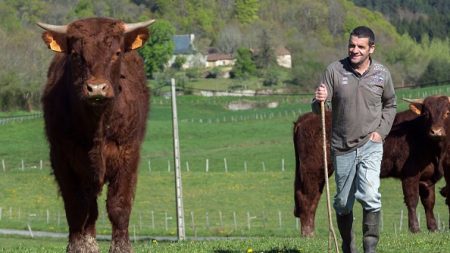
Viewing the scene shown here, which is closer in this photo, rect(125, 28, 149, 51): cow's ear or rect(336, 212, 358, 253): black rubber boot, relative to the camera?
rect(336, 212, 358, 253): black rubber boot

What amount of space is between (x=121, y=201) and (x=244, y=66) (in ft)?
446

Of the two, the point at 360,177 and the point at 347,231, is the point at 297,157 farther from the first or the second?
the point at 360,177

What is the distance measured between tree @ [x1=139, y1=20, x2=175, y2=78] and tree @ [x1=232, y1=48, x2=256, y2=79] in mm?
10046

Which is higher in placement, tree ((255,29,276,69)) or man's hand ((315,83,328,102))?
man's hand ((315,83,328,102))

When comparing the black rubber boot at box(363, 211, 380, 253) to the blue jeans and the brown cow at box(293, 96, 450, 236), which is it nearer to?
the blue jeans

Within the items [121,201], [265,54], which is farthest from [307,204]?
[265,54]

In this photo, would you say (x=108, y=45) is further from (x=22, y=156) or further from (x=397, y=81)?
(x=397, y=81)

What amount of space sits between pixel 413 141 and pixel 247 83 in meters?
113

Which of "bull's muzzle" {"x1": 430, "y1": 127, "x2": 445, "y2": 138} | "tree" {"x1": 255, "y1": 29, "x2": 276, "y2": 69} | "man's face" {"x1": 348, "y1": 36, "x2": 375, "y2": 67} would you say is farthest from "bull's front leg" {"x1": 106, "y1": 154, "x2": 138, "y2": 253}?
"tree" {"x1": 255, "y1": 29, "x2": 276, "y2": 69}

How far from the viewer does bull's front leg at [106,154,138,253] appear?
41.2ft

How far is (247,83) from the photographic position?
13762cm

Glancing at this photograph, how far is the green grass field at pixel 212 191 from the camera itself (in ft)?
56.9

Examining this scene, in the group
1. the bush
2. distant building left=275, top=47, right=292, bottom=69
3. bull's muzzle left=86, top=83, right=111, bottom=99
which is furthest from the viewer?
distant building left=275, top=47, right=292, bottom=69

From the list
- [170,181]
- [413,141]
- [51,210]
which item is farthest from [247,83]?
[413,141]
